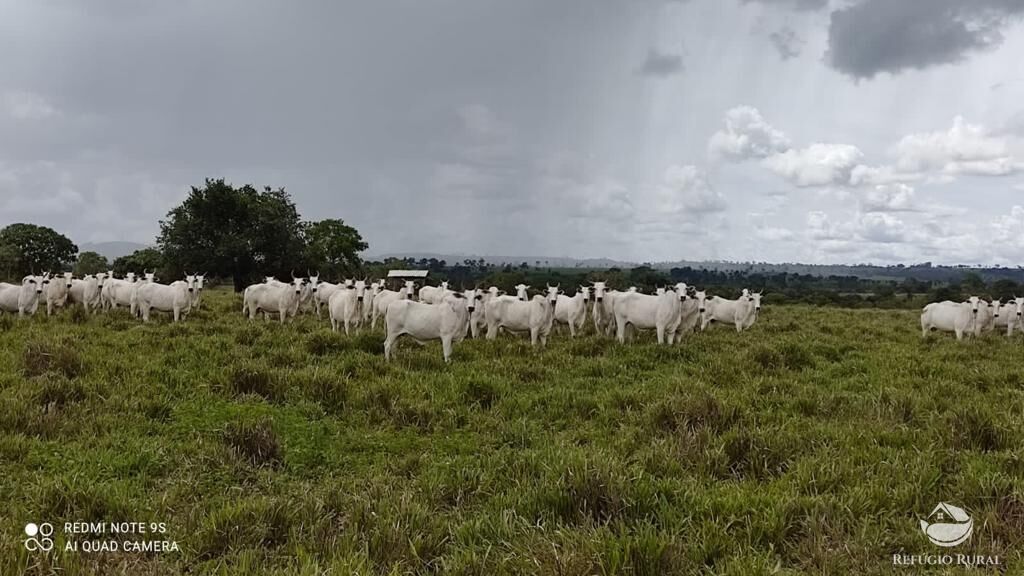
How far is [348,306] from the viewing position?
17.5 m

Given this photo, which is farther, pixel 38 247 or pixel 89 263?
pixel 38 247

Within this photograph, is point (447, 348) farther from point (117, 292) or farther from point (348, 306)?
point (117, 292)

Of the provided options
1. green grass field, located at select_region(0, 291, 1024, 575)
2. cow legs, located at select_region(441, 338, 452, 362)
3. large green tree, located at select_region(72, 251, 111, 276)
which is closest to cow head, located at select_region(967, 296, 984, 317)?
green grass field, located at select_region(0, 291, 1024, 575)

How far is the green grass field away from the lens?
15.4ft

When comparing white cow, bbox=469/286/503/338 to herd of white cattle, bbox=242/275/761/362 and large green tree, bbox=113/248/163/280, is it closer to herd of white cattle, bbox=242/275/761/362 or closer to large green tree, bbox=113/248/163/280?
herd of white cattle, bbox=242/275/761/362

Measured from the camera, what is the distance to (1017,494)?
5465 millimetres

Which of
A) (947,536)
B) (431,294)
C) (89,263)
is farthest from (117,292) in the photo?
(89,263)

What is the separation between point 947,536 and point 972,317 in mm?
19111

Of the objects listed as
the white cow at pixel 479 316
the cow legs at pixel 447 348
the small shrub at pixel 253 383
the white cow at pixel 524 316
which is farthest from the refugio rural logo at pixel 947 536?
the white cow at pixel 479 316

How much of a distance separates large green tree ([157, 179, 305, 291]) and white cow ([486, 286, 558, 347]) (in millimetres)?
27951

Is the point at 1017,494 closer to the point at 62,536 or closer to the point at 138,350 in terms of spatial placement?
the point at 62,536

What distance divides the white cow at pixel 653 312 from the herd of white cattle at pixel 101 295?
1242 centimetres

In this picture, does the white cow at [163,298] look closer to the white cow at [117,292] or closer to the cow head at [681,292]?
the white cow at [117,292]

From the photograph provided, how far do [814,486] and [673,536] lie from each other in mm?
1996
